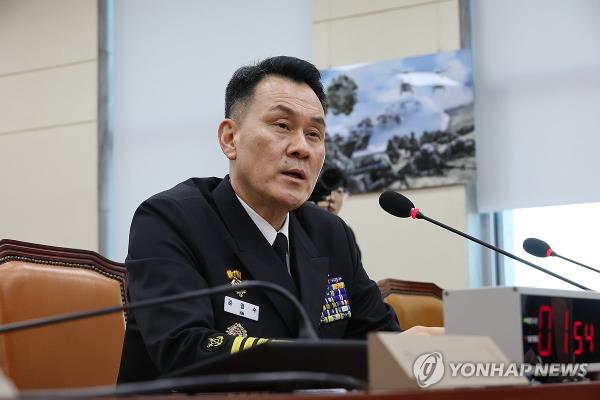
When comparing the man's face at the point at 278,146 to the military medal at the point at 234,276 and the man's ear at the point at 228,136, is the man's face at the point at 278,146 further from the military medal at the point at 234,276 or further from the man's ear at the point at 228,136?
the military medal at the point at 234,276

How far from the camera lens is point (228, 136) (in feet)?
7.07

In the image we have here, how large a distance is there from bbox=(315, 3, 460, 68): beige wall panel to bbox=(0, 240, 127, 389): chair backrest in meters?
3.20

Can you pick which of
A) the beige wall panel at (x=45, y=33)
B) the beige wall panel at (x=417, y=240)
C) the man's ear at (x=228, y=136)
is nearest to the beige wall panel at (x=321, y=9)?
the beige wall panel at (x=417, y=240)

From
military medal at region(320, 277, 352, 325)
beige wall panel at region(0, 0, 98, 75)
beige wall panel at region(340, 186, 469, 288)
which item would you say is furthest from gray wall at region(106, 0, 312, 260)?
military medal at region(320, 277, 352, 325)

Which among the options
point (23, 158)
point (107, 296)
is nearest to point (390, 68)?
point (23, 158)

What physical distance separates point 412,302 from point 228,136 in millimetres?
1469

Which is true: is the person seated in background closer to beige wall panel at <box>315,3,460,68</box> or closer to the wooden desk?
beige wall panel at <box>315,3,460,68</box>

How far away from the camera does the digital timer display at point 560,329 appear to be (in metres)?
1.34

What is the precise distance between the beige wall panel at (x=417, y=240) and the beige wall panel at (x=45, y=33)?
231 centimetres

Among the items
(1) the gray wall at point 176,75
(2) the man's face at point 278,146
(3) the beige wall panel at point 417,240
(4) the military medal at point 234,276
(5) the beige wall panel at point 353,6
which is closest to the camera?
(4) the military medal at point 234,276

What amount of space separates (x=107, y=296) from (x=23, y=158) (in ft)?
14.6

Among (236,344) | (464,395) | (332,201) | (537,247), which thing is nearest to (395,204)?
(537,247)

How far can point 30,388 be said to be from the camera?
6.01 feet

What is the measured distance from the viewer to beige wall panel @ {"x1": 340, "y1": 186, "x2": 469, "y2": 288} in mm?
4836
